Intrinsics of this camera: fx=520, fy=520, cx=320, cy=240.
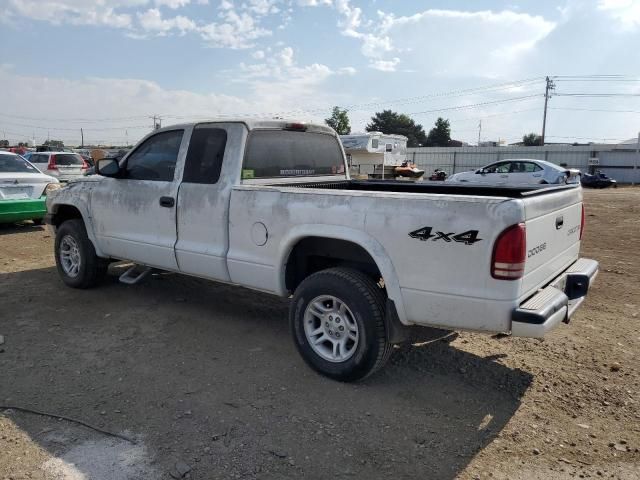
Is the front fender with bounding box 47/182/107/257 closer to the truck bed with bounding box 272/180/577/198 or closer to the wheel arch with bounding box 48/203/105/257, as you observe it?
the wheel arch with bounding box 48/203/105/257

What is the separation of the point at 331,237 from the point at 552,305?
1514 mm

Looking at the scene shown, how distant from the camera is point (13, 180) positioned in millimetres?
9930

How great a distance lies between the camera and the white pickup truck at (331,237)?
3127mm

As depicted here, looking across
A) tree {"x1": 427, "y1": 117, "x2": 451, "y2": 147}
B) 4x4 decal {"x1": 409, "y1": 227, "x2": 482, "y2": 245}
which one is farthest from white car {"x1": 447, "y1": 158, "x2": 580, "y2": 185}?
tree {"x1": 427, "y1": 117, "x2": 451, "y2": 147}

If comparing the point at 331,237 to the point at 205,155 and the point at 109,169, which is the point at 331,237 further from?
the point at 109,169

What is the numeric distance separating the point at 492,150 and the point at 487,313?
1673 inches

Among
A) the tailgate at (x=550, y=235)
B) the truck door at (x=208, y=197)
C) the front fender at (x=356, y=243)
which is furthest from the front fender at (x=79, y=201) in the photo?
the tailgate at (x=550, y=235)

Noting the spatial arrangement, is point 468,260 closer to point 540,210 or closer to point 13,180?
point 540,210

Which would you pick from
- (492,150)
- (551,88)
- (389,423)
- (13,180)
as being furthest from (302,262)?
(551,88)

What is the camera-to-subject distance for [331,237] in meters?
3.75

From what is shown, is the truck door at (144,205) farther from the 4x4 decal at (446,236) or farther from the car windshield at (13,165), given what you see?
the car windshield at (13,165)

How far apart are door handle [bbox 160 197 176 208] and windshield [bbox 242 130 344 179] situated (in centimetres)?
83

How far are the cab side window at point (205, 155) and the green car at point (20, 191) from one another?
6217 mm

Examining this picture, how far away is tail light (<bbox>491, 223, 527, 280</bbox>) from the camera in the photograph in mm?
2998
